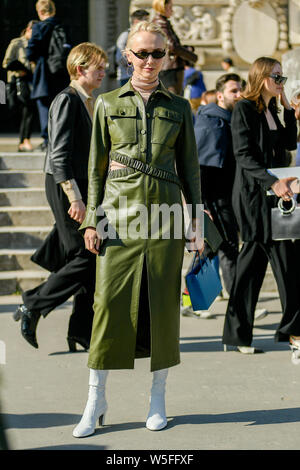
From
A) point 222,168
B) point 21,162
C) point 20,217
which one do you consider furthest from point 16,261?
point 222,168

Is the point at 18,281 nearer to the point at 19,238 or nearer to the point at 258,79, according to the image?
the point at 19,238

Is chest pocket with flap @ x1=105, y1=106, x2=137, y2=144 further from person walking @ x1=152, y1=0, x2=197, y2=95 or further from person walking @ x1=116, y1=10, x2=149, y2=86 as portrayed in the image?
person walking @ x1=152, y1=0, x2=197, y2=95

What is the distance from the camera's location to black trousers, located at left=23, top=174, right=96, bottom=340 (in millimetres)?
5762

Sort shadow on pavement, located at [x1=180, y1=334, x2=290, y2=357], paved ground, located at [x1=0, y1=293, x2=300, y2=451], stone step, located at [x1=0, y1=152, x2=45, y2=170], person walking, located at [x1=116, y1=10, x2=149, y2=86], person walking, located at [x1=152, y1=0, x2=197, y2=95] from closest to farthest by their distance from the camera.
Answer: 1. paved ground, located at [x1=0, y1=293, x2=300, y2=451]
2. shadow on pavement, located at [x1=180, y1=334, x2=290, y2=357]
3. person walking, located at [x1=116, y1=10, x2=149, y2=86]
4. person walking, located at [x1=152, y1=0, x2=197, y2=95]
5. stone step, located at [x1=0, y1=152, x2=45, y2=170]

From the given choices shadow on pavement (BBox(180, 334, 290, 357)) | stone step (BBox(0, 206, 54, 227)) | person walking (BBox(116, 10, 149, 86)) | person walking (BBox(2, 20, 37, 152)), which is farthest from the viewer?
person walking (BBox(2, 20, 37, 152))

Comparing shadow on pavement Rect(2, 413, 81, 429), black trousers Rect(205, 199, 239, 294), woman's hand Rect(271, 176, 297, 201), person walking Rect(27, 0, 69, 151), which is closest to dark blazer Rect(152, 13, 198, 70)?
person walking Rect(27, 0, 69, 151)

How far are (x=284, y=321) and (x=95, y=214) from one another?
6.81 feet

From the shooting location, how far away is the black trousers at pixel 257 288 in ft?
19.1

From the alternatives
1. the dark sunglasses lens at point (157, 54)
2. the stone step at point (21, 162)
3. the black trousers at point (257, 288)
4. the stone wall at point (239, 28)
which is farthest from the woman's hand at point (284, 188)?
the stone wall at point (239, 28)

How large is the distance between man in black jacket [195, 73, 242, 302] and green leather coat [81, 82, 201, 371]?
2.45m

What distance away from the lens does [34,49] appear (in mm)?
9406

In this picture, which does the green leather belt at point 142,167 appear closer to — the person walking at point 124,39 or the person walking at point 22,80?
the person walking at point 124,39

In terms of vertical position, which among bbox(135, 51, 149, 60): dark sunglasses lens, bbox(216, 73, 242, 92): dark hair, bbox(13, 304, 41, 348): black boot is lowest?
bbox(13, 304, 41, 348): black boot

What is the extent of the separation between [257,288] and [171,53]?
403 centimetres
